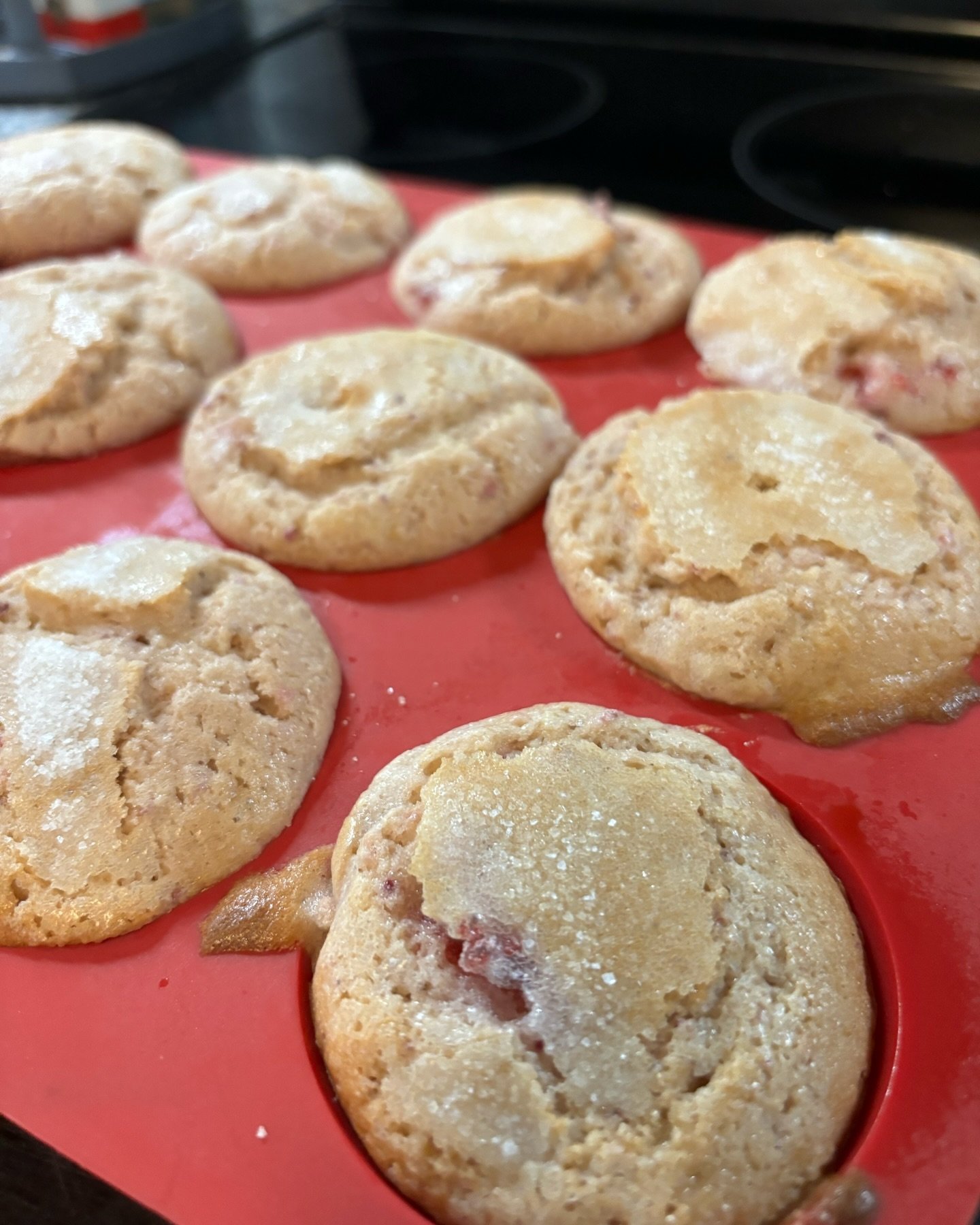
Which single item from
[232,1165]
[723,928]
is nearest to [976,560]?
[723,928]

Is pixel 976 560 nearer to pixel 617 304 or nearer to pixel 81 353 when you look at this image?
pixel 617 304

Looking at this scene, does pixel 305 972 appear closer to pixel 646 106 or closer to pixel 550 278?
pixel 550 278

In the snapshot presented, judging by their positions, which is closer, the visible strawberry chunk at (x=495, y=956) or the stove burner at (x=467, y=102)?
the visible strawberry chunk at (x=495, y=956)

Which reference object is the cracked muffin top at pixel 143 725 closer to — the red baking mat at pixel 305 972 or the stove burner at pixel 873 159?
the red baking mat at pixel 305 972

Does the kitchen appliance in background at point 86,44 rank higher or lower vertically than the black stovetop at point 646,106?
higher

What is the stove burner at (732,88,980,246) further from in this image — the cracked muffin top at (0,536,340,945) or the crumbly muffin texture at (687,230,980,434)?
the cracked muffin top at (0,536,340,945)

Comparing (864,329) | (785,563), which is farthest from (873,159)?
(785,563)

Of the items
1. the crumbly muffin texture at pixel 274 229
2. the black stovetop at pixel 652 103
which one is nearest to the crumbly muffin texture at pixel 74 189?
the crumbly muffin texture at pixel 274 229
